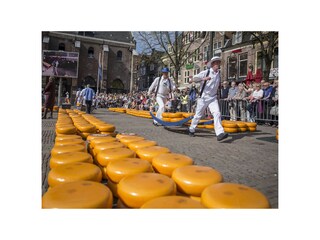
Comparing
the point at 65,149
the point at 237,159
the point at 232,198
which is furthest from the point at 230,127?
the point at 232,198

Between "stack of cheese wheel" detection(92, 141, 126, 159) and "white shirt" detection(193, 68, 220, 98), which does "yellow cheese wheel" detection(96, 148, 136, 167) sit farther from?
"white shirt" detection(193, 68, 220, 98)

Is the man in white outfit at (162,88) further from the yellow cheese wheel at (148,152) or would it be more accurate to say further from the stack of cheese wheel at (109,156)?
the stack of cheese wheel at (109,156)

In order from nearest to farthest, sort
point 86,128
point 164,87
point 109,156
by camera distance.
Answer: point 109,156
point 86,128
point 164,87

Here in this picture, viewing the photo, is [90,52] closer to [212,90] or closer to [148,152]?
[212,90]

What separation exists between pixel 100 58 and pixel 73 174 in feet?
123

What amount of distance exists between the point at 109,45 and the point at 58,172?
126ft

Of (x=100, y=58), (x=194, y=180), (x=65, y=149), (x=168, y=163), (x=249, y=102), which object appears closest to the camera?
(x=194, y=180)

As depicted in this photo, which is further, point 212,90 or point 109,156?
point 212,90

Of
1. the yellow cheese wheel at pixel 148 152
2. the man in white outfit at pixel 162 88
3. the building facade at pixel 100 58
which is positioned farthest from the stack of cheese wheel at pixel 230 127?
the building facade at pixel 100 58

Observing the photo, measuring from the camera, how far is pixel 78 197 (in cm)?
157

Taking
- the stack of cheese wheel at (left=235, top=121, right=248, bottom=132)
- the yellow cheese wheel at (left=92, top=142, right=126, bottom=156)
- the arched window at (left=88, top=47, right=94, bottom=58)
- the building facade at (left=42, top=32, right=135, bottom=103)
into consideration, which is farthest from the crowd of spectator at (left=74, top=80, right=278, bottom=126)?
the arched window at (left=88, top=47, right=94, bottom=58)

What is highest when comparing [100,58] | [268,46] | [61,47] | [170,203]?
[61,47]

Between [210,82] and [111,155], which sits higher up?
[210,82]
